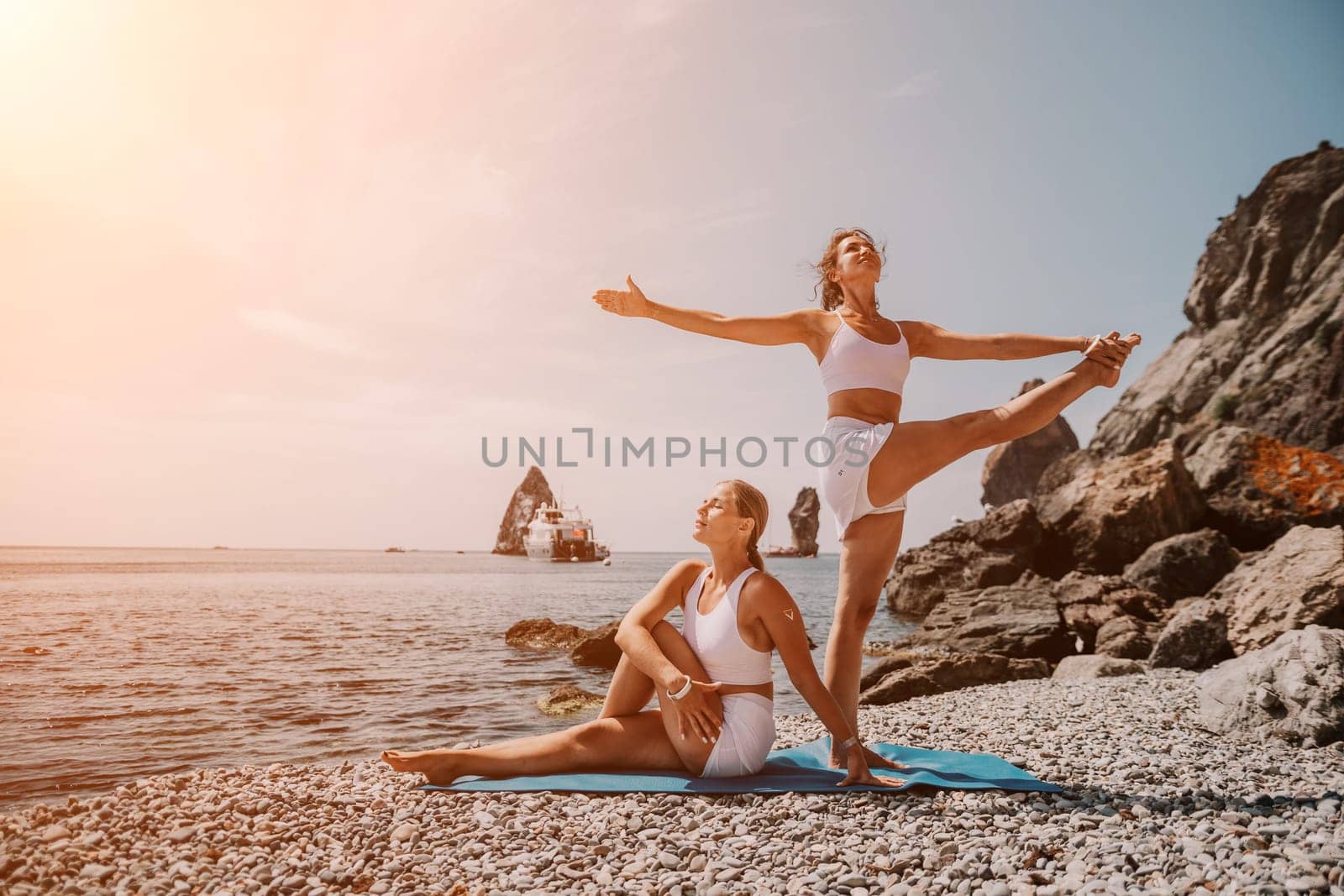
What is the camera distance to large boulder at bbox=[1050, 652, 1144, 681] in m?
8.05

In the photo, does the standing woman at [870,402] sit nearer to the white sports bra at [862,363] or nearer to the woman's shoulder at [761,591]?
the white sports bra at [862,363]

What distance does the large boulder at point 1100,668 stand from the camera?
8.05m

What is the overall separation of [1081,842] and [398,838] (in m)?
2.78

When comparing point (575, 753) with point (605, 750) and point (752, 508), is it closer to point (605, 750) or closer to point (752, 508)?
point (605, 750)

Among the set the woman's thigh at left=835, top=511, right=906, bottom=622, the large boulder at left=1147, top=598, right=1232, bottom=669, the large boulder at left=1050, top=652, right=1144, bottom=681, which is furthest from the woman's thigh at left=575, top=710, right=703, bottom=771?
the large boulder at left=1147, top=598, right=1232, bottom=669

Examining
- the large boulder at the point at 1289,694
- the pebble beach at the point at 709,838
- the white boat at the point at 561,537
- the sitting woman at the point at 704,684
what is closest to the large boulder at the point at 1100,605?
the large boulder at the point at 1289,694

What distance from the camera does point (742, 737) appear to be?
3.90m

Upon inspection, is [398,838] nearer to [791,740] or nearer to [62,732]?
[791,740]

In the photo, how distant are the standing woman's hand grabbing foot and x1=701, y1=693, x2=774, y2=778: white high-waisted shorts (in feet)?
6.69

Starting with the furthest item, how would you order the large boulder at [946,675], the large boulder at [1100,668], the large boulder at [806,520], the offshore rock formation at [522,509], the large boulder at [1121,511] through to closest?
the offshore rock formation at [522,509] → the large boulder at [806,520] → the large boulder at [1121,511] → the large boulder at [1100,668] → the large boulder at [946,675]

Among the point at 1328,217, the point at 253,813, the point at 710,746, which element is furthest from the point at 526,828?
the point at 1328,217

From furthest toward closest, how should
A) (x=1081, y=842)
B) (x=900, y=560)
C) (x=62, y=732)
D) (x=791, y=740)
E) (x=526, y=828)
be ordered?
1. (x=900, y=560)
2. (x=62, y=732)
3. (x=791, y=740)
4. (x=526, y=828)
5. (x=1081, y=842)

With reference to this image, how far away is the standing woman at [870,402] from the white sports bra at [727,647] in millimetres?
530

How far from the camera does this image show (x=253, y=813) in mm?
3707
